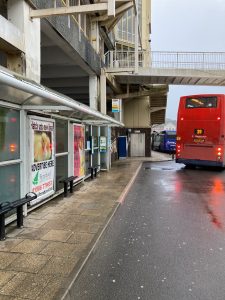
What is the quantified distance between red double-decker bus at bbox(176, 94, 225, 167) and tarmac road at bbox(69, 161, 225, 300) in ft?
28.0

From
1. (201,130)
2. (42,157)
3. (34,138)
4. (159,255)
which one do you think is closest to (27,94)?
(34,138)

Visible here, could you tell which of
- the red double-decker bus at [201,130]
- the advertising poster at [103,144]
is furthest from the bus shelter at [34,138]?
the red double-decker bus at [201,130]

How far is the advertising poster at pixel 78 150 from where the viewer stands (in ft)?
34.7

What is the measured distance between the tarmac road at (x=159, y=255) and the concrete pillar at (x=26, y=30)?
396 centimetres

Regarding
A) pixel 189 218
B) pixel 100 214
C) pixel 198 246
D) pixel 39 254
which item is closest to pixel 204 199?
pixel 189 218

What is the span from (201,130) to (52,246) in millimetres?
13641

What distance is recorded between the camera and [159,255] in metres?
4.87

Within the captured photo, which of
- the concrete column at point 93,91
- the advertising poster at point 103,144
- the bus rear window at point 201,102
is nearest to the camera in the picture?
the advertising poster at point 103,144

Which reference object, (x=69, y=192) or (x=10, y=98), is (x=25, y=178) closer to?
(x=10, y=98)

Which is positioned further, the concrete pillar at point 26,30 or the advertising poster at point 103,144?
the advertising poster at point 103,144

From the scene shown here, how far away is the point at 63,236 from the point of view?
549 centimetres

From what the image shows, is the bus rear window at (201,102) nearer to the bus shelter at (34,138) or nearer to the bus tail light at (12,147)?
the bus shelter at (34,138)

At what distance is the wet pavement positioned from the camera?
365 cm

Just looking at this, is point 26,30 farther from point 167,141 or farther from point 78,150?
point 167,141
